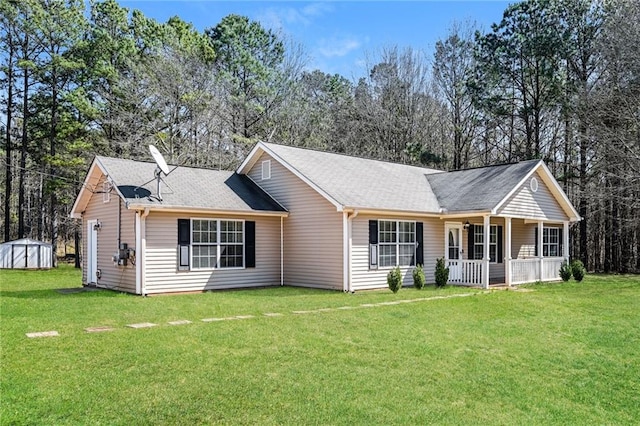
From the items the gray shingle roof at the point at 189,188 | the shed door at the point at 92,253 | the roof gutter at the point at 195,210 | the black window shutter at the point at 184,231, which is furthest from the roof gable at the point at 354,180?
the shed door at the point at 92,253

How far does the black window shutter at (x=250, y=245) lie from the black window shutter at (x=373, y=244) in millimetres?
3456

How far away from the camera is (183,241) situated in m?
13.7

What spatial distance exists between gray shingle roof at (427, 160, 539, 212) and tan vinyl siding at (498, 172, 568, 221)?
42cm

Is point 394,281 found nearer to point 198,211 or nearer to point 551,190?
point 198,211

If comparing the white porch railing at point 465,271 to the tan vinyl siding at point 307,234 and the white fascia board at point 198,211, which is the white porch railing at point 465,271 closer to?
the tan vinyl siding at point 307,234

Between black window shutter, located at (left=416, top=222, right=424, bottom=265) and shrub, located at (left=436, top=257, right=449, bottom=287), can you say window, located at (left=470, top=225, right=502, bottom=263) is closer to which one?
black window shutter, located at (left=416, top=222, right=424, bottom=265)

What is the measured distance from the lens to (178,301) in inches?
466

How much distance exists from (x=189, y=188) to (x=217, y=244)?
1870 mm

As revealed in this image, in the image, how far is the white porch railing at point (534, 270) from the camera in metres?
16.9

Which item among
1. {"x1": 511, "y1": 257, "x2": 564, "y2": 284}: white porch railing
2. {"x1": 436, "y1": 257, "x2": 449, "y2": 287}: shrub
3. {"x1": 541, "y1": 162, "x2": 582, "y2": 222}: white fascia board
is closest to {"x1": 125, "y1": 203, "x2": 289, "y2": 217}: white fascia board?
{"x1": 436, "y1": 257, "x2": 449, "y2": 287}: shrub

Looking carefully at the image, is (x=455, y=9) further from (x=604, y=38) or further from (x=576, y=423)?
(x=576, y=423)

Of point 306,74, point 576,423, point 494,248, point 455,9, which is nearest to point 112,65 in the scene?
point 306,74

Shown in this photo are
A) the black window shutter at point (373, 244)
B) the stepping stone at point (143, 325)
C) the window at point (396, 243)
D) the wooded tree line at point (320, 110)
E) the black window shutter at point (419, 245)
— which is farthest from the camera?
the wooded tree line at point (320, 110)

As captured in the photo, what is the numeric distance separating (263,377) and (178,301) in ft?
21.9
